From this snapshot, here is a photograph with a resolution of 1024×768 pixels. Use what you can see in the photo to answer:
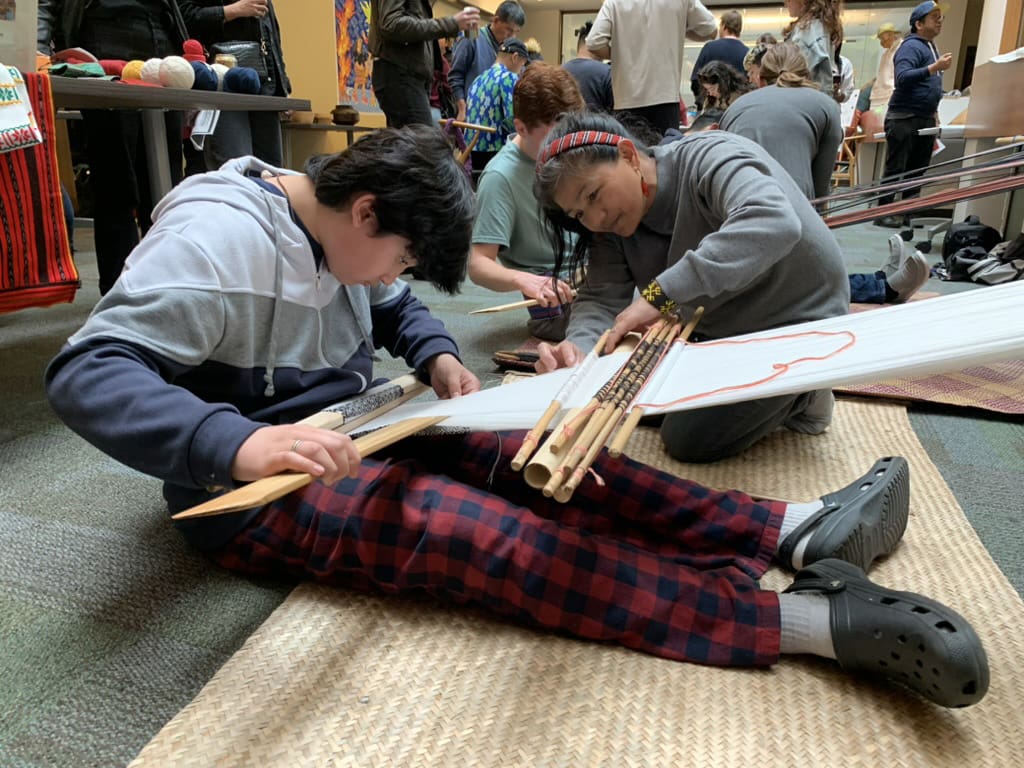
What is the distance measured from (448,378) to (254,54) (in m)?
1.80

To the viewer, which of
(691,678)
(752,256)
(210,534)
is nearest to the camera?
(691,678)

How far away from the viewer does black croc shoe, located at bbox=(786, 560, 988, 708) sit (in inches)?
28.4

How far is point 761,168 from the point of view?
48.3 inches

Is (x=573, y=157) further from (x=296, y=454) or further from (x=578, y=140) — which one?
(x=296, y=454)

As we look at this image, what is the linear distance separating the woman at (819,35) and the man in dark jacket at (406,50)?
1.45 metres

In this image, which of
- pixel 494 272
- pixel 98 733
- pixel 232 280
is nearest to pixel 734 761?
pixel 98 733

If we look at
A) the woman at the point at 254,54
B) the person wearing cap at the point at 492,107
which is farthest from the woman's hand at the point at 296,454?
the person wearing cap at the point at 492,107

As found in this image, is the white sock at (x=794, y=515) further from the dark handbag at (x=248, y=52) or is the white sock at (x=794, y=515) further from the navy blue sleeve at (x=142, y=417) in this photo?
the dark handbag at (x=248, y=52)

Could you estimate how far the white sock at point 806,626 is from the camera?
0.83 metres

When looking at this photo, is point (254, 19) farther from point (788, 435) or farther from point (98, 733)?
point (98, 733)

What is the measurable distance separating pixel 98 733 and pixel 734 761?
640 millimetres

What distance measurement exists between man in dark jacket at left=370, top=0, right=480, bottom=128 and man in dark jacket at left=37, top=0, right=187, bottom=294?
92cm

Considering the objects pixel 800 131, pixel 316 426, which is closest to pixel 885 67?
pixel 800 131

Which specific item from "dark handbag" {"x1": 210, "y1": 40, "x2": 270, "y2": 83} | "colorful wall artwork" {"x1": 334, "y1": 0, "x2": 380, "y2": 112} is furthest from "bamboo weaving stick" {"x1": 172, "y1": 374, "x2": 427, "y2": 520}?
"colorful wall artwork" {"x1": 334, "y1": 0, "x2": 380, "y2": 112}
